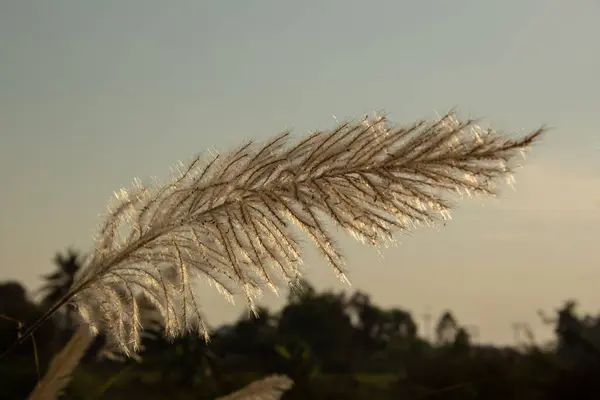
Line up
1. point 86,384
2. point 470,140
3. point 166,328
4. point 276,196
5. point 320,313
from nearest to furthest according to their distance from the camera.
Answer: point 470,140
point 276,196
point 166,328
point 86,384
point 320,313

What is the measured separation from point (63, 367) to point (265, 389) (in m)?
0.55

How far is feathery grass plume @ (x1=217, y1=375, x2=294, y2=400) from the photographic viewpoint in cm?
213

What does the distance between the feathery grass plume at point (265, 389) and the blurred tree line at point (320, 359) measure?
0.43ft

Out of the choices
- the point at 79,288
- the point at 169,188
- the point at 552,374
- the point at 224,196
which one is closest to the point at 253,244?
Answer: the point at 224,196

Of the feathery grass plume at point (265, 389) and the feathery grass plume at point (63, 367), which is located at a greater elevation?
the feathery grass plume at point (63, 367)

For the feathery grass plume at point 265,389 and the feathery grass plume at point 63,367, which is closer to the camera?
the feathery grass plume at point 63,367

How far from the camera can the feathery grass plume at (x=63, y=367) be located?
1991mm

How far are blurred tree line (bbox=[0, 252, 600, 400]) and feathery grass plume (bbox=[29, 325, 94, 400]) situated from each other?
42 millimetres

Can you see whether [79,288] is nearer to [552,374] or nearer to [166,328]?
[166,328]

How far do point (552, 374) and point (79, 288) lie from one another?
27.2 m

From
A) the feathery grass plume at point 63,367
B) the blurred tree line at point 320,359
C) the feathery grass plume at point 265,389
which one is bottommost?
the feathery grass plume at point 265,389

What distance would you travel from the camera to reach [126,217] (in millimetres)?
2016

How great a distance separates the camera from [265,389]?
88.0 inches

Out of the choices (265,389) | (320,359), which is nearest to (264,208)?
(265,389)
